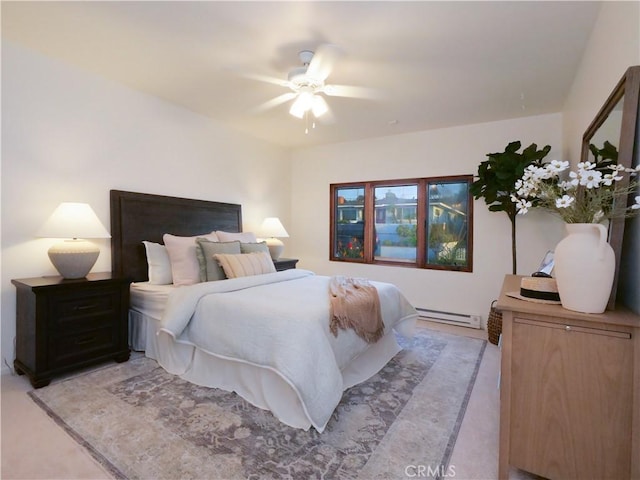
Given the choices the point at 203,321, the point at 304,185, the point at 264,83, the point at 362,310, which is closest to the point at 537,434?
the point at 362,310

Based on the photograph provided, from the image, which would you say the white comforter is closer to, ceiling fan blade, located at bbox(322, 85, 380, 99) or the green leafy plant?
the green leafy plant

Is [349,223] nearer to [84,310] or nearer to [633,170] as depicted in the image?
[84,310]

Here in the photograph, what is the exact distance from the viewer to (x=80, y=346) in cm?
256

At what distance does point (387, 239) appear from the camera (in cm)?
489

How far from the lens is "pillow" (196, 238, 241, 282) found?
3.14 m

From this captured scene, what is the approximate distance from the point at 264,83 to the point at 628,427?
337 cm

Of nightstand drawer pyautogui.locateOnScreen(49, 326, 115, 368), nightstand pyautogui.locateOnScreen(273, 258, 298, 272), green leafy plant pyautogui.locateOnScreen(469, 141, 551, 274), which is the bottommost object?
nightstand drawer pyautogui.locateOnScreen(49, 326, 115, 368)

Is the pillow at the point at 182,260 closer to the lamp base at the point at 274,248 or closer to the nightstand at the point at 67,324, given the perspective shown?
the nightstand at the point at 67,324

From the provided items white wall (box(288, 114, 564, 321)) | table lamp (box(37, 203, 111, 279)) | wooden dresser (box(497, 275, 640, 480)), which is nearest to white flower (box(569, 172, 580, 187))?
wooden dresser (box(497, 275, 640, 480))

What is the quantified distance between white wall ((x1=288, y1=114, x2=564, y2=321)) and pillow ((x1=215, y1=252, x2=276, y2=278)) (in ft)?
6.69

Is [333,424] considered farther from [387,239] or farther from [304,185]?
[304,185]

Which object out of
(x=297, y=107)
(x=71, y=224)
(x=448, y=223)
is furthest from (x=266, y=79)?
(x=448, y=223)

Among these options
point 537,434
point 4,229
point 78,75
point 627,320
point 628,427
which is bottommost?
point 537,434

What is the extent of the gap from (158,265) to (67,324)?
0.90 metres
